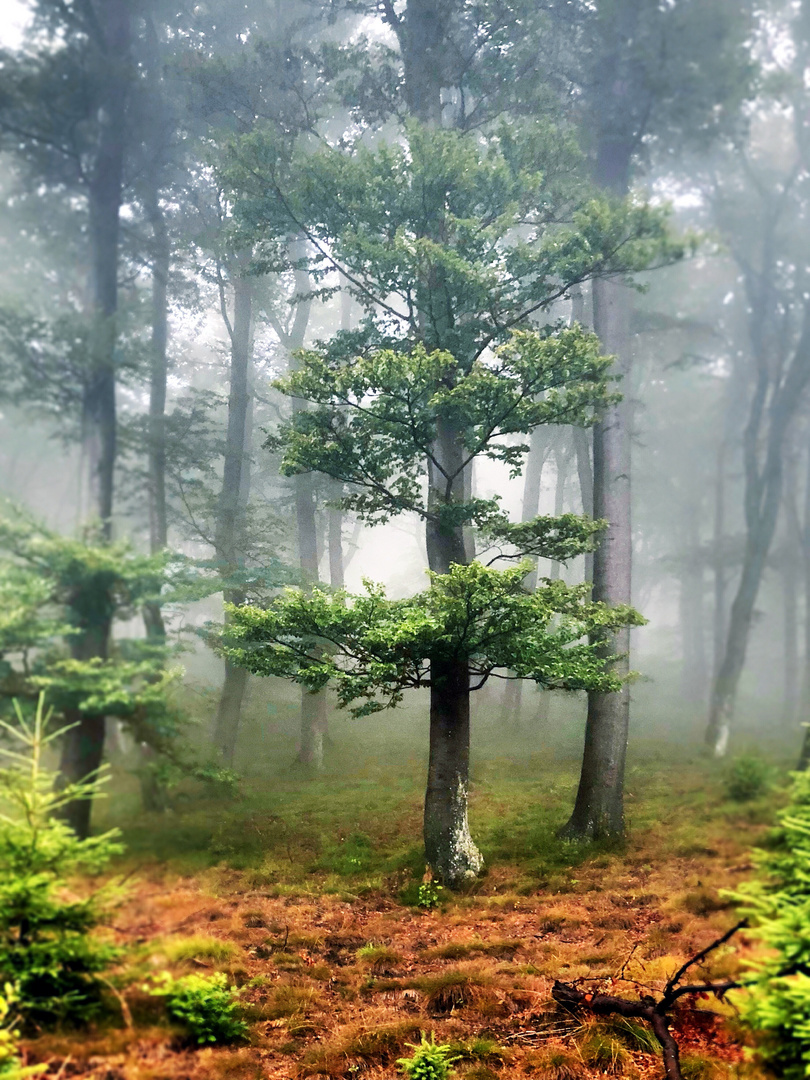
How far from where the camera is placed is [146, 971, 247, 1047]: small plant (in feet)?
10.4

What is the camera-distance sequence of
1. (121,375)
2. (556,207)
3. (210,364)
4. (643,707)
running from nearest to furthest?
(121,375)
(210,364)
(556,207)
(643,707)

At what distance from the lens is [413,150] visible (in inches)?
253

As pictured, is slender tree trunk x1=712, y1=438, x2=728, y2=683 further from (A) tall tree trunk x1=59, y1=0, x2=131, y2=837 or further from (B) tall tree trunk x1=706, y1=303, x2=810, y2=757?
(A) tall tree trunk x1=59, y1=0, x2=131, y2=837

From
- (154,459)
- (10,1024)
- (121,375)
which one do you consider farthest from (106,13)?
(10,1024)

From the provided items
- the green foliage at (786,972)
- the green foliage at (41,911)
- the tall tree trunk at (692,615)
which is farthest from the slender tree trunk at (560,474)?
the green foliage at (41,911)

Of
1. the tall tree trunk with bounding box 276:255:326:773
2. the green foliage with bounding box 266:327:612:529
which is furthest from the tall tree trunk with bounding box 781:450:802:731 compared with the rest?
the tall tree trunk with bounding box 276:255:326:773

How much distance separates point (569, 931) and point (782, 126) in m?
7.95

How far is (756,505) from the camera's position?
615cm

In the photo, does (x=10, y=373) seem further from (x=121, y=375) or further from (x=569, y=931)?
(x=569, y=931)

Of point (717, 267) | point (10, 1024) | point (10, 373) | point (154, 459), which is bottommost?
point (10, 1024)

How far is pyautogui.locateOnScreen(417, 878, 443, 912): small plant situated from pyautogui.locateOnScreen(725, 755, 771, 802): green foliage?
341 centimetres

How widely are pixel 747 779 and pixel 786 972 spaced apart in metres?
1.61

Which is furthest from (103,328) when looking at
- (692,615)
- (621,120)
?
(692,615)

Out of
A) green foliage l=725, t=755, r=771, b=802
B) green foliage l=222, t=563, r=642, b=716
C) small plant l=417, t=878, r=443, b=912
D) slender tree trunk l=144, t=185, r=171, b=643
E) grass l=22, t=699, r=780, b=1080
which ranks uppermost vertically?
slender tree trunk l=144, t=185, r=171, b=643
